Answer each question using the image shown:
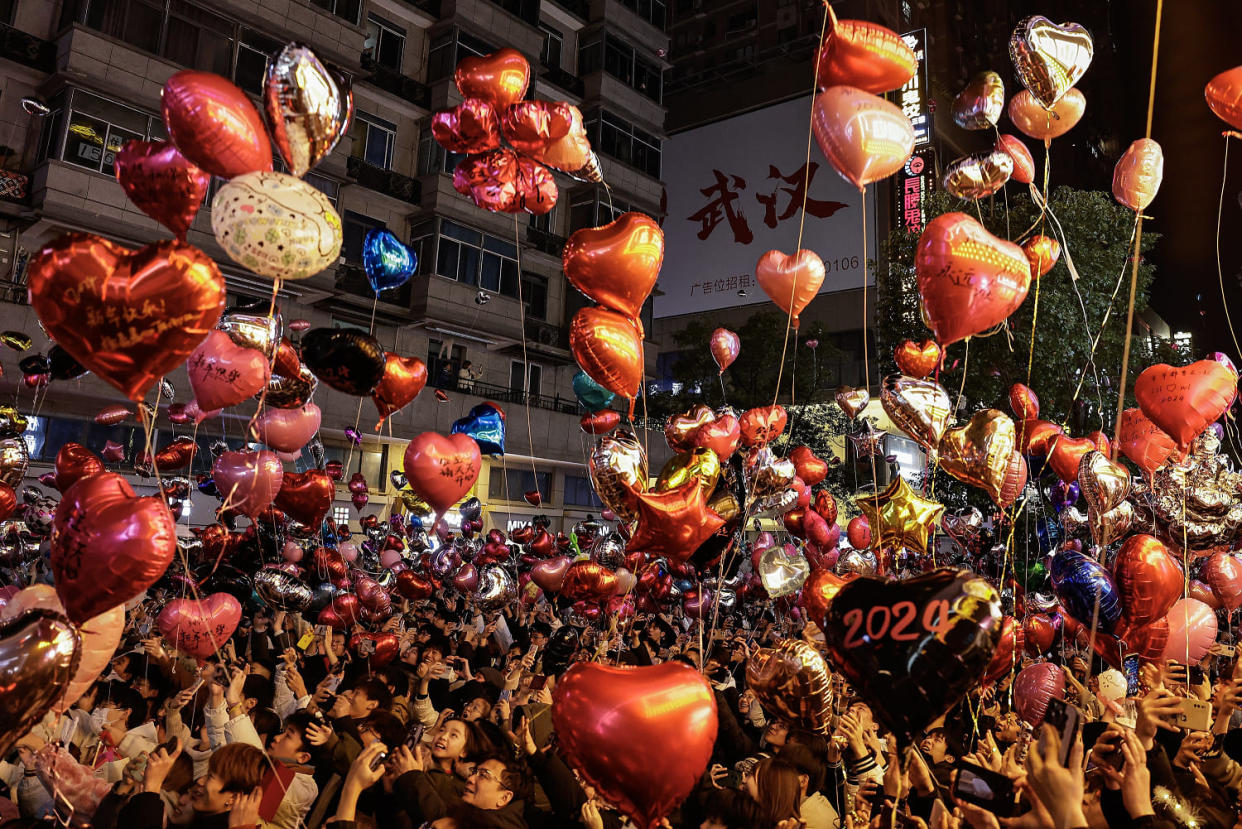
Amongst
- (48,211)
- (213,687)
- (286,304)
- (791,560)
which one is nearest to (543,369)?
(286,304)

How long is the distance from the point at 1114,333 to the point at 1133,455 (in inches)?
390

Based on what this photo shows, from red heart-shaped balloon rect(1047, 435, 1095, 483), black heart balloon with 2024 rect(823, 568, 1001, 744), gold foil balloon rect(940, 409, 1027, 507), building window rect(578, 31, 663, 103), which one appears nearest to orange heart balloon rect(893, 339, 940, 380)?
red heart-shaped balloon rect(1047, 435, 1095, 483)

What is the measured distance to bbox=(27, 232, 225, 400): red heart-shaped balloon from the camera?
298 cm

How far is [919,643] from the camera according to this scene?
9.25ft

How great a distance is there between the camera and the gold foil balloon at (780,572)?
7.13m

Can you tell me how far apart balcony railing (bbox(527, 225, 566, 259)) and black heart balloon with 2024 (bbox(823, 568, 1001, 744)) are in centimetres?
2153

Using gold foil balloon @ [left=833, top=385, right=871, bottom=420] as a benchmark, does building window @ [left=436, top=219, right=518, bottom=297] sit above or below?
above

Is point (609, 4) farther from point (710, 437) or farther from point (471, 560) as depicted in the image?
point (710, 437)

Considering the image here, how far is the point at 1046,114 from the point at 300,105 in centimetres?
508

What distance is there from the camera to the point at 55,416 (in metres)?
16.5

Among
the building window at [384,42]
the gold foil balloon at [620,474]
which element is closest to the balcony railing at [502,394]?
the building window at [384,42]

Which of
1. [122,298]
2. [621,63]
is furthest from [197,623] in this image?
[621,63]

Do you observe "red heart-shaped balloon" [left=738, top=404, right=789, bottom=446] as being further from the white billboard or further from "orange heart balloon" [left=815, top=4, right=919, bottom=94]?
the white billboard

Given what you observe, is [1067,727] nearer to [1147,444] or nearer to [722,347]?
[1147,444]
